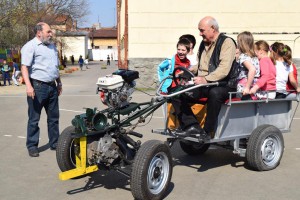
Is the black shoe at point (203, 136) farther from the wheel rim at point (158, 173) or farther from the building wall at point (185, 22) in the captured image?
the building wall at point (185, 22)

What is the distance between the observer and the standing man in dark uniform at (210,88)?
5.44 meters

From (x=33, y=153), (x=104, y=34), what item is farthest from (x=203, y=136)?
(x=104, y=34)

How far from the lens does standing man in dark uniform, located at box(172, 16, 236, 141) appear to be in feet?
17.8

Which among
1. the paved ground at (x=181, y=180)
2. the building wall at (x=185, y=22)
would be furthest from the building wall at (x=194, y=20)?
the paved ground at (x=181, y=180)

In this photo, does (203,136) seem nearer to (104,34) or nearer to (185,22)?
(185,22)

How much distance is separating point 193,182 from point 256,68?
6.25ft

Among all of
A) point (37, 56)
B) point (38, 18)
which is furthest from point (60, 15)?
point (37, 56)

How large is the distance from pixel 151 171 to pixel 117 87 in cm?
105

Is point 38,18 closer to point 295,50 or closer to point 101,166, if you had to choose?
point 295,50

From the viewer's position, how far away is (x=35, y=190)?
17.4 feet

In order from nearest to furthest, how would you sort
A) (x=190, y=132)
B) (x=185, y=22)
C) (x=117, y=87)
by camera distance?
(x=117, y=87) < (x=190, y=132) < (x=185, y=22)

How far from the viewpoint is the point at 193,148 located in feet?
22.3

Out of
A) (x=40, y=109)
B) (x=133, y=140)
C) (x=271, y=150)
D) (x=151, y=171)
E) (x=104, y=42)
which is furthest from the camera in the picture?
(x=104, y=42)

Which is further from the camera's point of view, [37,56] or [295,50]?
[295,50]
